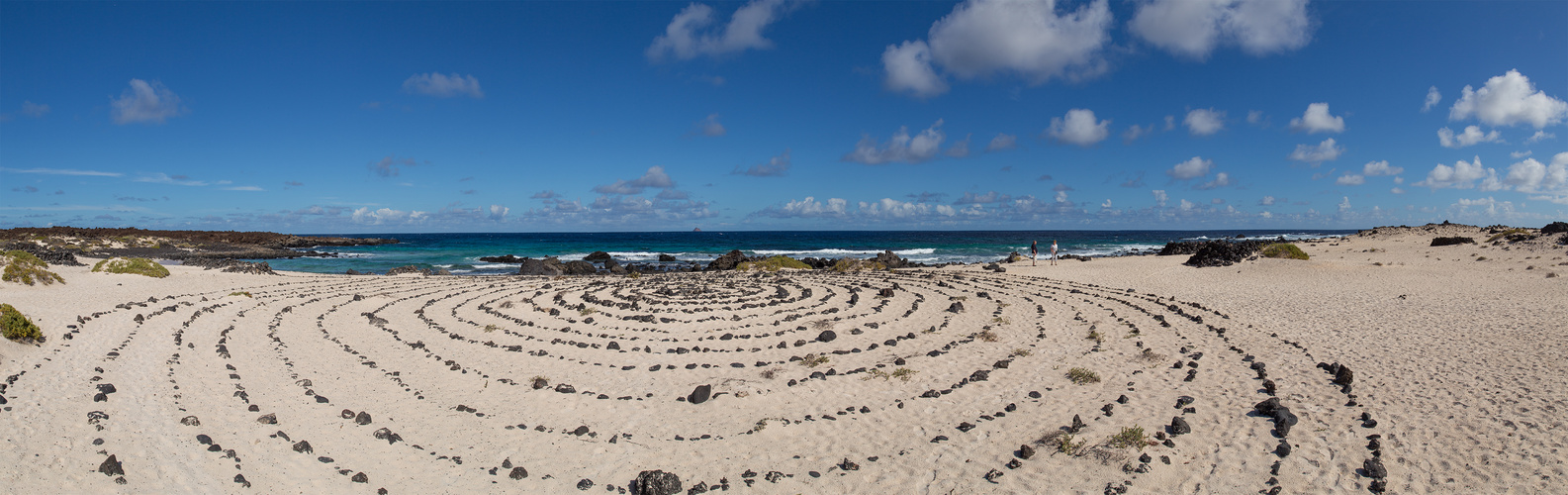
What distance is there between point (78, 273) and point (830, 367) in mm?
31668

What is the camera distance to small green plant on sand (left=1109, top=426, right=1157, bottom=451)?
7.31m

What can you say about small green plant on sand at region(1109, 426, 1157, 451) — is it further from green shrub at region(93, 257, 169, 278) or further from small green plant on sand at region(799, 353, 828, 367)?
green shrub at region(93, 257, 169, 278)

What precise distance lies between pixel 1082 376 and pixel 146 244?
92.8 m

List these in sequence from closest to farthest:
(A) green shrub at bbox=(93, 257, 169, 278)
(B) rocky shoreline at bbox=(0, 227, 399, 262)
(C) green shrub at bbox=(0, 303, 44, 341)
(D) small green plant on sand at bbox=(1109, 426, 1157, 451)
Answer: (D) small green plant on sand at bbox=(1109, 426, 1157, 451), (C) green shrub at bbox=(0, 303, 44, 341), (A) green shrub at bbox=(93, 257, 169, 278), (B) rocky shoreline at bbox=(0, 227, 399, 262)

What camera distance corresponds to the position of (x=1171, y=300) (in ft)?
65.4

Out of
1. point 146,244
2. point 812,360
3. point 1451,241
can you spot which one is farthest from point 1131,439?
point 146,244

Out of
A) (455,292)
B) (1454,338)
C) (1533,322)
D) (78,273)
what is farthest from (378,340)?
(1533,322)

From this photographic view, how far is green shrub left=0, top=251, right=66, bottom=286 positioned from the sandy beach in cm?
221

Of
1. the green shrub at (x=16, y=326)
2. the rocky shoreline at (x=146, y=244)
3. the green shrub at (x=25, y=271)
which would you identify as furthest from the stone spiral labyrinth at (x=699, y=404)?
the rocky shoreline at (x=146, y=244)

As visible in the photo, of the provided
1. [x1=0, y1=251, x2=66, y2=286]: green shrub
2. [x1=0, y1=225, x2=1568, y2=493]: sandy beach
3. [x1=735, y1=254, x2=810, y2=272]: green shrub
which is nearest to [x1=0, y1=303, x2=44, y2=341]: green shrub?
[x1=0, y1=225, x2=1568, y2=493]: sandy beach

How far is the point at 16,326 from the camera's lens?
11.2 meters

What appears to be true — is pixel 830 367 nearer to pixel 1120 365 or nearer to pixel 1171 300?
pixel 1120 365

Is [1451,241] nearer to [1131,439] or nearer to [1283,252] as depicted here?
[1283,252]

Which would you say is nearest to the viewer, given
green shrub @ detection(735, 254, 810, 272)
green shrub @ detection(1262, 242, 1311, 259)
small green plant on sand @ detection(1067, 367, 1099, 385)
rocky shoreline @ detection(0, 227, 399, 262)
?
small green plant on sand @ detection(1067, 367, 1099, 385)
